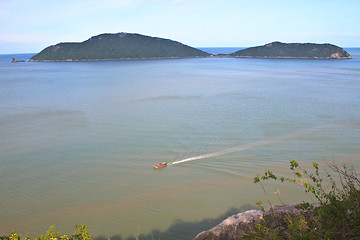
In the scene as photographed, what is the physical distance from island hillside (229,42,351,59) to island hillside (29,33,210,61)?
2565 cm

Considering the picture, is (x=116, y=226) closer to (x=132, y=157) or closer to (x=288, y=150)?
(x=132, y=157)

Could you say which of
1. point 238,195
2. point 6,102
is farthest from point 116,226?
point 6,102

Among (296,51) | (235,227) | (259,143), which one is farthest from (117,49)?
(235,227)

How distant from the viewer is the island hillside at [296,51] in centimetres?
10444

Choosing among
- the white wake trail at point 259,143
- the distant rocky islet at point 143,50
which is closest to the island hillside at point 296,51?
the distant rocky islet at point 143,50

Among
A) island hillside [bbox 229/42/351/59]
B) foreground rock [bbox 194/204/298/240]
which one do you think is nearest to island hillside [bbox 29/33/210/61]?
island hillside [bbox 229/42/351/59]

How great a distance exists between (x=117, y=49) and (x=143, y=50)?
1188 centimetres

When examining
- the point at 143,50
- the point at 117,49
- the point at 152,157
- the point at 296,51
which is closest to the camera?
the point at 152,157

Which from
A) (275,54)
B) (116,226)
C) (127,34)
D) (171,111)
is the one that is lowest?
(116,226)

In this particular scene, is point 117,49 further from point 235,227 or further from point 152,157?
point 235,227

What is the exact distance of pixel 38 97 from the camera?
27562mm

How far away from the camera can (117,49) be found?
416ft

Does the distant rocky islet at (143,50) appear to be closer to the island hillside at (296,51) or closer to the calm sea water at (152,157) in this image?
the island hillside at (296,51)

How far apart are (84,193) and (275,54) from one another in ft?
410
